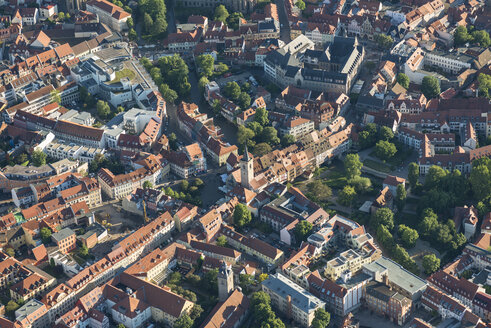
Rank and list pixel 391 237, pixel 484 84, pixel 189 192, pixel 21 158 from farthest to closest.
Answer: pixel 484 84, pixel 21 158, pixel 189 192, pixel 391 237

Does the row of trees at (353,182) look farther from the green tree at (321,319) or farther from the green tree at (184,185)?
the green tree at (321,319)

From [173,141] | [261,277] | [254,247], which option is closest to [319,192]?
[254,247]

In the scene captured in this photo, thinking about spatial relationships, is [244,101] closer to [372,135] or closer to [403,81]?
[372,135]

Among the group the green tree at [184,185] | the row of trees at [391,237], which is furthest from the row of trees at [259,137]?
the row of trees at [391,237]

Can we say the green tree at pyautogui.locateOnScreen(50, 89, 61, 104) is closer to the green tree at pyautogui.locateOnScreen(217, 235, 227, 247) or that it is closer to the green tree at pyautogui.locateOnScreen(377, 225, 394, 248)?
the green tree at pyautogui.locateOnScreen(217, 235, 227, 247)

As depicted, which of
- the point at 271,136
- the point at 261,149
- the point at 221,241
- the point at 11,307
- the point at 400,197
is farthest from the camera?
the point at 271,136

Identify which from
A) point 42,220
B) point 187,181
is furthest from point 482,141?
point 42,220
